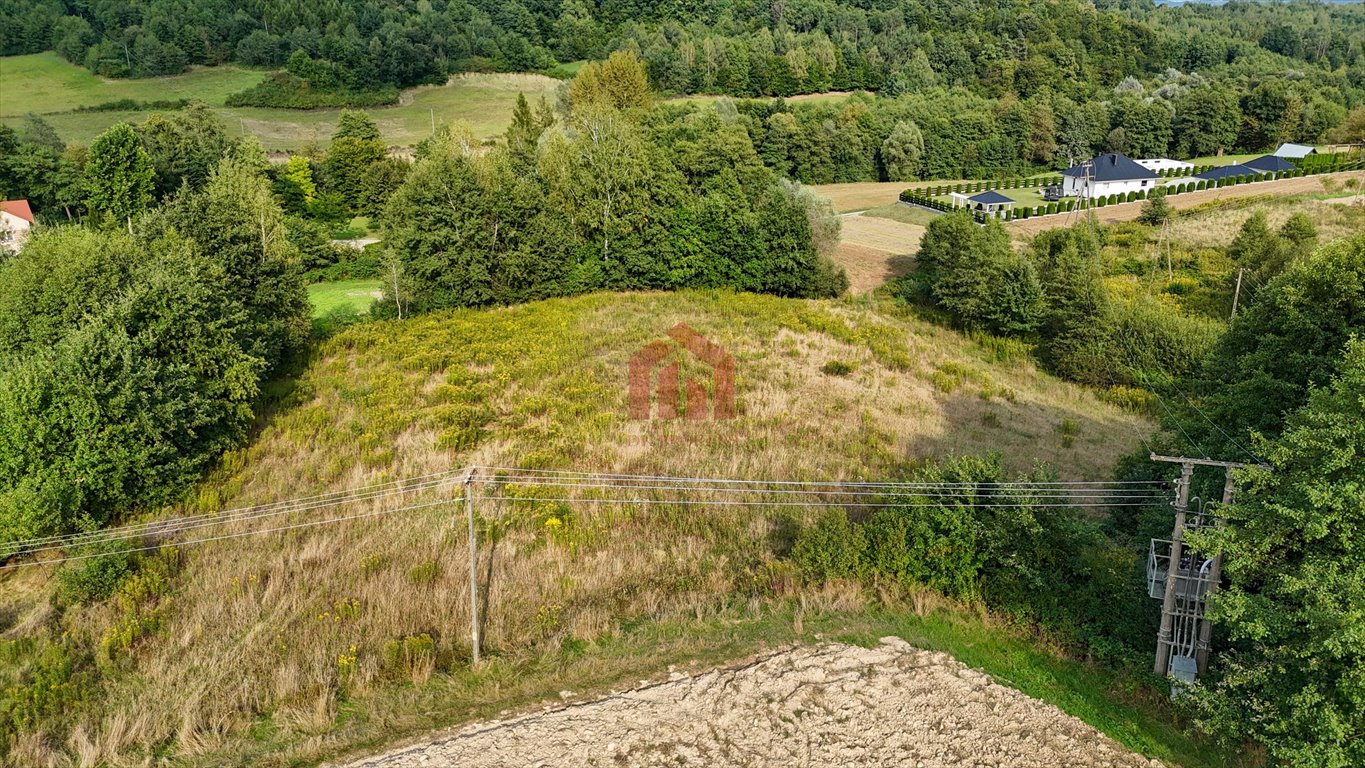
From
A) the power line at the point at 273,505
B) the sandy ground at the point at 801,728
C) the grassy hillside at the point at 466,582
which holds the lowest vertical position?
the sandy ground at the point at 801,728

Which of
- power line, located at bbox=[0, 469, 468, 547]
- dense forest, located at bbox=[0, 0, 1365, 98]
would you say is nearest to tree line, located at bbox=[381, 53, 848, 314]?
power line, located at bbox=[0, 469, 468, 547]

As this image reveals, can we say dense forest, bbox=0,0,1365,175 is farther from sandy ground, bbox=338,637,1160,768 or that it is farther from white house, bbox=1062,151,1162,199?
sandy ground, bbox=338,637,1160,768

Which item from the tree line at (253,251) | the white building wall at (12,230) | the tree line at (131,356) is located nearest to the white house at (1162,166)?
the tree line at (253,251)

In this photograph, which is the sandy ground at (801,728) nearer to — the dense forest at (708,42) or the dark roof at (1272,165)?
the dark roof at (1272,165)

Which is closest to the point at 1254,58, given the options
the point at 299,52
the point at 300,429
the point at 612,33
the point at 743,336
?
the point at 612,33

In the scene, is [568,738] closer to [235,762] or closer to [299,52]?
[235,762]

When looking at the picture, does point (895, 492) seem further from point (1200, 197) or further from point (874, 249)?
point (1200, 197)
